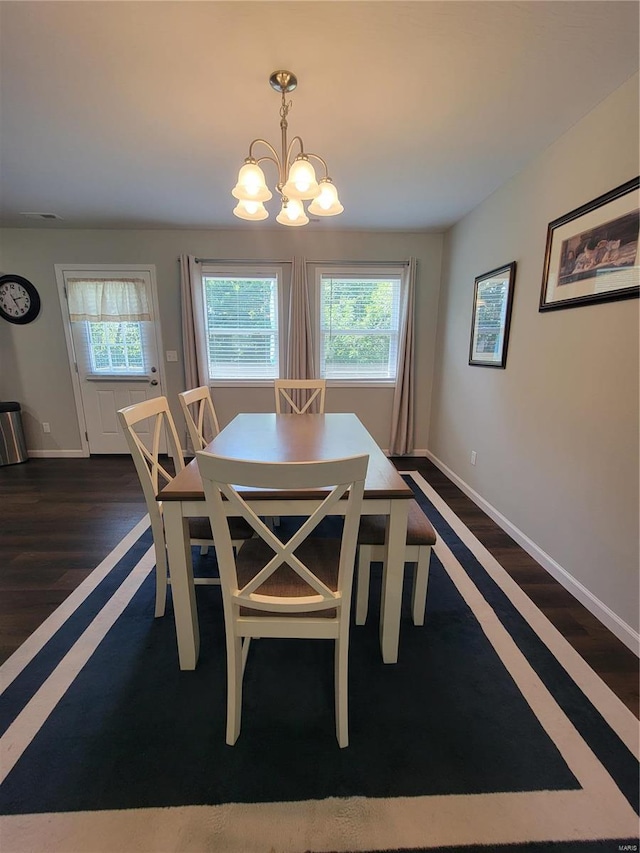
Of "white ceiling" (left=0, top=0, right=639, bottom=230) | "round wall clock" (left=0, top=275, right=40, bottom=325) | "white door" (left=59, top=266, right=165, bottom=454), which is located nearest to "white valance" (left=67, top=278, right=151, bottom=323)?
"white door" (left=59, top=266, right=165, bottom=454)

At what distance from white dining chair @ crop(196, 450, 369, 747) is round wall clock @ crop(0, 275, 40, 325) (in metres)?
3.99

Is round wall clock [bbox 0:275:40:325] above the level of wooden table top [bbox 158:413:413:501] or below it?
above

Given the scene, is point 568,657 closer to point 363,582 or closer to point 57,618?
point 363,582

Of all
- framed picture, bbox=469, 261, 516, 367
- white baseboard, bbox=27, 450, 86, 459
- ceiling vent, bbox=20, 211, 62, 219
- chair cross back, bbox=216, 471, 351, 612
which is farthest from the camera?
white baseboard, bbox=27, 450, 86, 459

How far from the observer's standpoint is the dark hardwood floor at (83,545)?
57.8 inches

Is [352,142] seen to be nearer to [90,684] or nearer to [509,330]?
[509,330]

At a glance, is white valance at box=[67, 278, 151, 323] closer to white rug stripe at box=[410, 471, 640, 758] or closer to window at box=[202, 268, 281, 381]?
window at box=[202, 268, 281, 381]

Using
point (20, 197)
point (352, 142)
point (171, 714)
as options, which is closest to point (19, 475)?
point (20, 197)

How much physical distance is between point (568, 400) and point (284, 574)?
177 cm

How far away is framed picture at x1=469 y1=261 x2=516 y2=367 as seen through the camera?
235cm

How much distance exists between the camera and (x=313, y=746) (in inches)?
42.4

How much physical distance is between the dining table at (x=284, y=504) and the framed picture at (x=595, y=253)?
4.37 feet

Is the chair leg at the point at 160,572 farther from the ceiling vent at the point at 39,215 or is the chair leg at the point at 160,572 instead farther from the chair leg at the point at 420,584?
the ceiling vent at the point at 39,215

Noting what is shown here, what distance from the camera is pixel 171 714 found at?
3.85 ft
